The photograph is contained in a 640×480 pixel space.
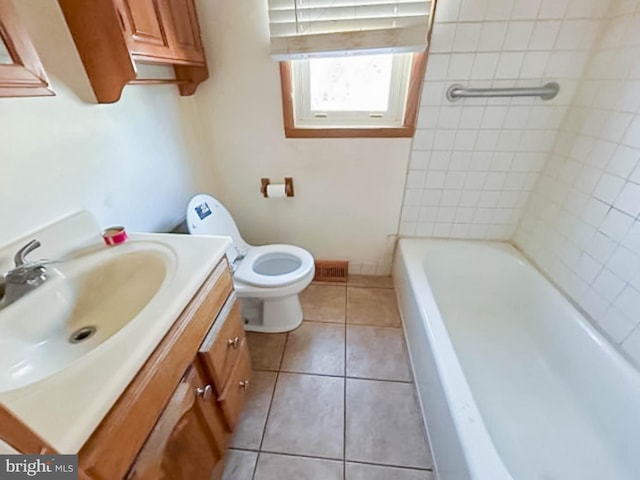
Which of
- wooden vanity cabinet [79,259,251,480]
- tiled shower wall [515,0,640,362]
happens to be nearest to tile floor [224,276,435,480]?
wooden vanity cabinet [79,259,251,480]

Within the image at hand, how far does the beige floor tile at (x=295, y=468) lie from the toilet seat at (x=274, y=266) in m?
0.72

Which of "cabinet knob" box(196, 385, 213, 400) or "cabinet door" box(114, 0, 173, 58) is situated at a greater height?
A: "cabinet door" box(114, 0, 173, 58)

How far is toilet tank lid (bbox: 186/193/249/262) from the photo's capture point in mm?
1451

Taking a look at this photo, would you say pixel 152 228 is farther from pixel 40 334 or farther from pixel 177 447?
pixel 177 447

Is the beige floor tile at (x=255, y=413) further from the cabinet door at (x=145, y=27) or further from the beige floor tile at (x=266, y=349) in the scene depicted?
the cabinet door at (x=145, y=27)

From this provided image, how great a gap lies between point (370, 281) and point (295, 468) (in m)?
1.23

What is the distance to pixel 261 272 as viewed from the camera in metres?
1.77

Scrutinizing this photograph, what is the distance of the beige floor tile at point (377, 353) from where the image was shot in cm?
147

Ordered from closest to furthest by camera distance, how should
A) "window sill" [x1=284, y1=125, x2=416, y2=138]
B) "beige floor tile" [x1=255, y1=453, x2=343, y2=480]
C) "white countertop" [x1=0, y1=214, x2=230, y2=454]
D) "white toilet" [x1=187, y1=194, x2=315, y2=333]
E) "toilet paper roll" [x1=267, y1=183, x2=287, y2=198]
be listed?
"white countertop" [x1=0, y1=214, x2=230, y2=454], "beige floor tile" [x1=255, y1=453, x2=343, y2=480], "white toilet" [x1=187, y1=194, x2=315, y2=333], "window sill" [x1=284, y1=125, x2=416, y2=138], "toilet paper roll" [x1=267, y1=183, x2=287, y2=198]

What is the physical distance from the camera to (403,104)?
1.59 m

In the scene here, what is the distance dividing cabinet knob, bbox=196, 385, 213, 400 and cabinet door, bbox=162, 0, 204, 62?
4.11ft

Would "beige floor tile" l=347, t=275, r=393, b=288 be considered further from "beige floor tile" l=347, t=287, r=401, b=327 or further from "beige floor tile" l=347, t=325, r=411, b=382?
"beige floor tile" l=347, t=325, r=411, b=382

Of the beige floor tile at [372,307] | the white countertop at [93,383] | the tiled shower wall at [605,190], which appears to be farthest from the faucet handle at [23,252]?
the tiled shower wall at [605,190]

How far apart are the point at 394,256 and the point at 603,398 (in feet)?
3.88
